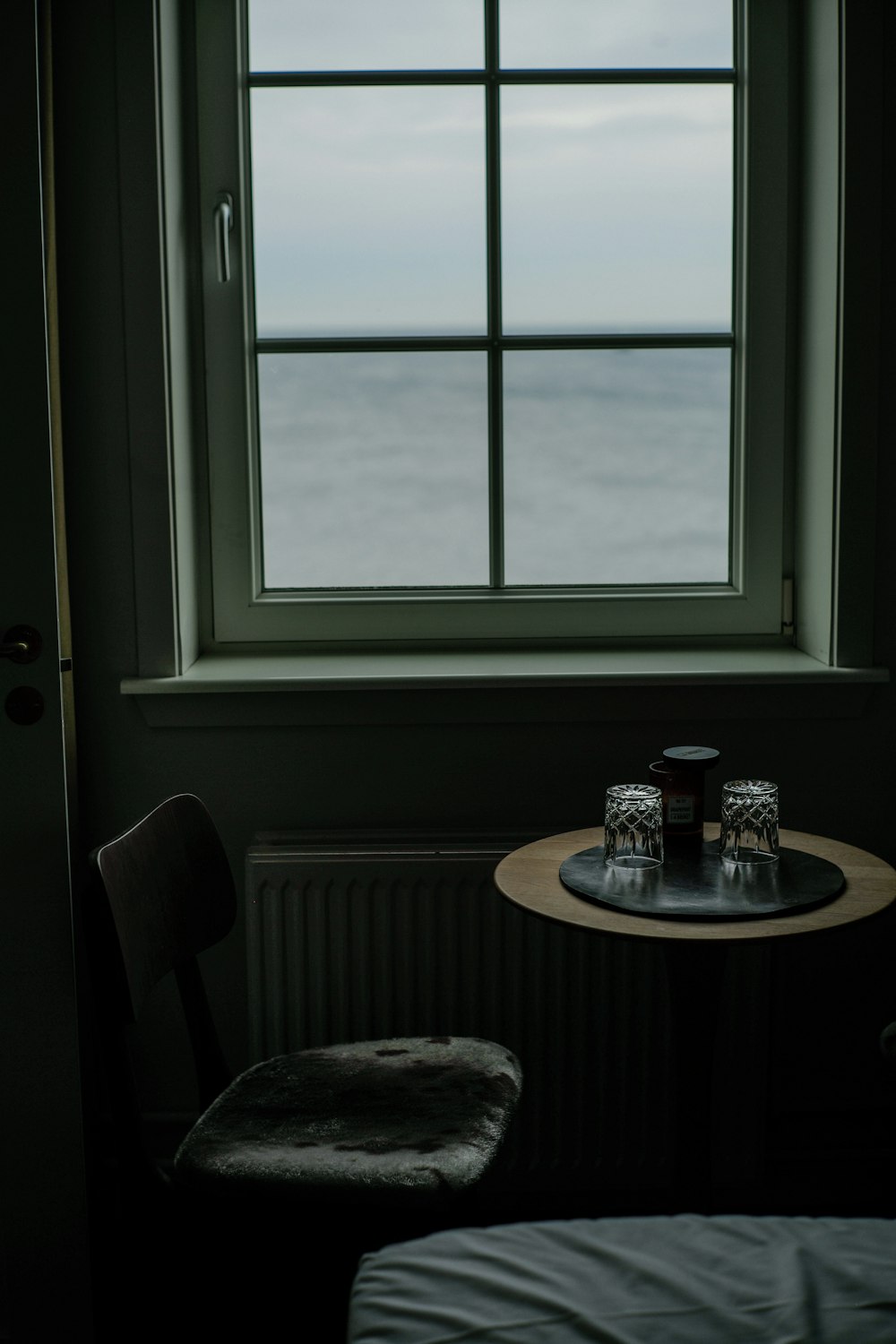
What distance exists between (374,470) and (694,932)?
111 centimetres

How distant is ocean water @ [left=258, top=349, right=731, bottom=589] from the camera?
2168 mm

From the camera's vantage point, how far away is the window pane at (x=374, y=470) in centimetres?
217

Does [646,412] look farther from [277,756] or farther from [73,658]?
[73,658]

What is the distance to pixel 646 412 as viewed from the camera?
219cm

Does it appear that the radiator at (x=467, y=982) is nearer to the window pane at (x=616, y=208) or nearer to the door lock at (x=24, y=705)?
the door lock at (x=24, y=705)

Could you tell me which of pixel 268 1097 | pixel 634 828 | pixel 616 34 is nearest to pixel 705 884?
pixel 634 828

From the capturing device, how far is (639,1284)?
0.90 metres

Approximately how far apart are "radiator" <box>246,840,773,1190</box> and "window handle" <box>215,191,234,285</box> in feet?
3.24

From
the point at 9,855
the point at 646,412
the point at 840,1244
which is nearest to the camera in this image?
the point at 840,1244

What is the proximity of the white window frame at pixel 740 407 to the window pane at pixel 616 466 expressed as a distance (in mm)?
62

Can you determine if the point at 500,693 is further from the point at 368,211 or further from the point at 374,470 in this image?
the point at 368,211

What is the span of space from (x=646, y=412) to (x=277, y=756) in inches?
35.5

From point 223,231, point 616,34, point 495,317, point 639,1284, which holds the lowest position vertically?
point 639,1284

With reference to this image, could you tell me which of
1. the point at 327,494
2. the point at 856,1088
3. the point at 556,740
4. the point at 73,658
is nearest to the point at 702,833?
the point at 556,740
